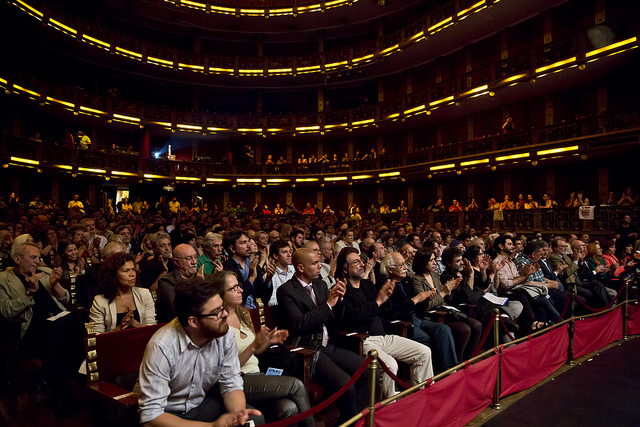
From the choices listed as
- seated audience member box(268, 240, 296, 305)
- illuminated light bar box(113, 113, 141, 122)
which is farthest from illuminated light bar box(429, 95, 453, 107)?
seated audience member box(268, 240, 296, 305)

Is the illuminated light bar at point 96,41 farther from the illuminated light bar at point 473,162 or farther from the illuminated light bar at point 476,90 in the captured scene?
the illuminated light bar at point 473,162

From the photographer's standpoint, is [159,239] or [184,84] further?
[184,84]

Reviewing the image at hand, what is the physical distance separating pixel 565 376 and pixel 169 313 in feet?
12.2

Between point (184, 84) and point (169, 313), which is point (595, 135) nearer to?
point (169, 313)

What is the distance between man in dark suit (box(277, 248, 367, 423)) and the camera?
104 inches

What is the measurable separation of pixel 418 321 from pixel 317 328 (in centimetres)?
130

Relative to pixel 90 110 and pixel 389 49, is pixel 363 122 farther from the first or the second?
pixel 90 110

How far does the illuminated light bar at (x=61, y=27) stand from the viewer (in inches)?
552

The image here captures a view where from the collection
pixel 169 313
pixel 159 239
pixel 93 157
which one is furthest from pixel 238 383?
→ pixel 93 157

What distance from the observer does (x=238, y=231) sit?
13.5 feet

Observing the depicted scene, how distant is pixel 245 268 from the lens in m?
4.12

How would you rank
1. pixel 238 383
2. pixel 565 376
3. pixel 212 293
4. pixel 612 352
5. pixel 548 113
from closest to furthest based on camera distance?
1. pixel 212 293
2. pixel 238 383
3. pixel 565 376
4. pixel 612 352
5. pixel 548 113

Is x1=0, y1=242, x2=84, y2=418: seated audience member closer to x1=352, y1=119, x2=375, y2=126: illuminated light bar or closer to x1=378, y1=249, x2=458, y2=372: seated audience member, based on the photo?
x1=378, y1=249, x2=458, y2=372: seated audience member

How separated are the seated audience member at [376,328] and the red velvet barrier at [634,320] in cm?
389
